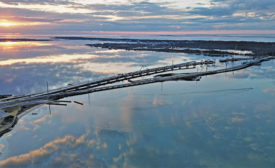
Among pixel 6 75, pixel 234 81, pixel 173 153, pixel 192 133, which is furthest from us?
pixel 6 75

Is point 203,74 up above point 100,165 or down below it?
above

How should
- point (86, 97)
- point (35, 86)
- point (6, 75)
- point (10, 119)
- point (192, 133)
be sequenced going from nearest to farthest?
point (192, 133) → point (10, 119) → point (86, 97) → point (35, 86) → point (6, 75)

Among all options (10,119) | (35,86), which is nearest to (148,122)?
(10,119)

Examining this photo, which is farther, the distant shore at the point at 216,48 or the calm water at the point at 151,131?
the distant shore at the point at 216,48

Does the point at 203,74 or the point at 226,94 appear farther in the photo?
the point at 203,74

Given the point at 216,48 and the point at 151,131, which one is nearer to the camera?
the point at 151,131

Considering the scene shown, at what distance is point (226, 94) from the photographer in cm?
2277

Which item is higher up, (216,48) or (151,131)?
(216,48)

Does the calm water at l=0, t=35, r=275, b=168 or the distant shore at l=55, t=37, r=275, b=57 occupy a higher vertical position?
the distant shore at l=55, t=37, r=275, b=57

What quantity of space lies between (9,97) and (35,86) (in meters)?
5.69

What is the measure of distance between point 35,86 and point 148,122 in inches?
637

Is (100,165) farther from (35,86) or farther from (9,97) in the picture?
(35,86)

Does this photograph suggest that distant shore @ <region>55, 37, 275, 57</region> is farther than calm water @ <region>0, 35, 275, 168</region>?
Yes

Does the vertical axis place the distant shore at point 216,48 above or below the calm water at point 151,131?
above
